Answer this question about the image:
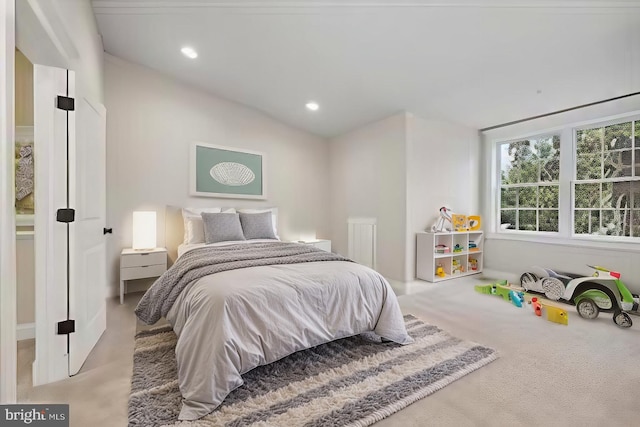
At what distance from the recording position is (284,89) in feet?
11.7

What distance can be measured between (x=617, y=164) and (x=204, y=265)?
176 inches

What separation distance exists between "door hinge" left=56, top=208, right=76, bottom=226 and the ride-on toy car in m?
4.30

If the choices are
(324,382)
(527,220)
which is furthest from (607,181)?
(324,382)

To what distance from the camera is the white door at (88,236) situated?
1.85 meters

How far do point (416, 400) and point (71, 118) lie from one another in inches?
104

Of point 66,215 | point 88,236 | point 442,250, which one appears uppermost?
point 66,215

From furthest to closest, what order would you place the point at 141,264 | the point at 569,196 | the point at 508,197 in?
the point at 508,197 < the point at 569,196 < the point at 141,264

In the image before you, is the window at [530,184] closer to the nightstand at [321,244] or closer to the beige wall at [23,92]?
the nightstand at [321,244]

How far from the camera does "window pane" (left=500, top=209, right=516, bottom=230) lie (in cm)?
420

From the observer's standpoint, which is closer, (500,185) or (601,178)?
(601,178)

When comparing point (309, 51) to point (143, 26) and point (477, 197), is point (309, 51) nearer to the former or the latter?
point (143, 26)

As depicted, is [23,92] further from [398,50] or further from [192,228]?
[398,50]

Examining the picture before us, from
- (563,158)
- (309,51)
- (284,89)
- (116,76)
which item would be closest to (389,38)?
(309,51)

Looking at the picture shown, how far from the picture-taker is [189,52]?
309 cm
